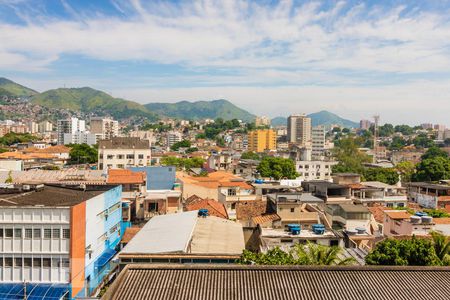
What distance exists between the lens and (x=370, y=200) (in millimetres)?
42875

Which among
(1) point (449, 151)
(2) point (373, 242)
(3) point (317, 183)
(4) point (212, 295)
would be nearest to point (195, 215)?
(2) point (373, 242)

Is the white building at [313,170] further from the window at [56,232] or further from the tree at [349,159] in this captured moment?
the window at [56,232]

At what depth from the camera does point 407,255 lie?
60.9ft

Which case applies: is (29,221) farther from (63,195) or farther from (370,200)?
(370,200)

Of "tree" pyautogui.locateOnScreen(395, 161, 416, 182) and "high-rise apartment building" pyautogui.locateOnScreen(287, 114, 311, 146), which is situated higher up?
"high-rise apartment building" pyautogui.locateOnScreen(287, 114, 311, 146)

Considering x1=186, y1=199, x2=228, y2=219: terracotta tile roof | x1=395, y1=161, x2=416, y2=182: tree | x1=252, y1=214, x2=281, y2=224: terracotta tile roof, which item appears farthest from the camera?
x1=395, y1=161, x2=416, y2=182: tree

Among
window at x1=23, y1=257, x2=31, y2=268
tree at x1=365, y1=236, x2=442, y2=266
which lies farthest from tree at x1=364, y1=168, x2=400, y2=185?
window at x1=23, y1=257, x2=31, y2=268

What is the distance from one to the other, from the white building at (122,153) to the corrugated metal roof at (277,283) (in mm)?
53877

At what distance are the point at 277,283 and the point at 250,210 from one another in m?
20.0

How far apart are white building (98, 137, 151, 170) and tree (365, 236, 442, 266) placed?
51456mm

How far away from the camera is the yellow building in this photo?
150 metres

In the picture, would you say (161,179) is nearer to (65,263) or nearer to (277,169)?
(277,169)

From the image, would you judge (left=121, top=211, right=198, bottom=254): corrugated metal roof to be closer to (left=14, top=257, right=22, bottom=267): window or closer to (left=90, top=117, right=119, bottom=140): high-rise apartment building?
(left=14, top=257, right=22, bottom=267): window

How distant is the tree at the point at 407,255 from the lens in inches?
720
